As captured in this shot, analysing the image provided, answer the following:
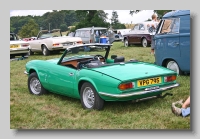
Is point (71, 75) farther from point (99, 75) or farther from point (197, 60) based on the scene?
point (197, 60)

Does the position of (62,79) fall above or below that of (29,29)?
below

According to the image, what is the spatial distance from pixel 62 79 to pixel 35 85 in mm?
923

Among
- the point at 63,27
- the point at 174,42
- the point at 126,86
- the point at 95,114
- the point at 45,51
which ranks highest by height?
the point at 63,27

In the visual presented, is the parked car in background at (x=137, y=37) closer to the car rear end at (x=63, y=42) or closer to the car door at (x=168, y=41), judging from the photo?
the car rear end at (x=63, y=42)

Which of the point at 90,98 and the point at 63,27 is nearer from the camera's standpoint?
the point at 90,98

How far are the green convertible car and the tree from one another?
58 centimetres

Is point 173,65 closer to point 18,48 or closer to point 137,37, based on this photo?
point 18,48

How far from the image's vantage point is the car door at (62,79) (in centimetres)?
544

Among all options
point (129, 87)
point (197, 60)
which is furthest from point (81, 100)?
point (197, 60)

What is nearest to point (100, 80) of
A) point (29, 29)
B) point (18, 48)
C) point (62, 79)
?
point (62, 79)

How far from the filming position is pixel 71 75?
17.8ft

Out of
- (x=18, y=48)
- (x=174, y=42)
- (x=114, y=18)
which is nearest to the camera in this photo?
(x=114, y=18)

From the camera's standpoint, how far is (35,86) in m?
6.34

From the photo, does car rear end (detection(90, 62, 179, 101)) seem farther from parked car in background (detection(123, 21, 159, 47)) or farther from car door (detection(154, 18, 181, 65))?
parked car in background (detection(123, 21, 159, 47))
